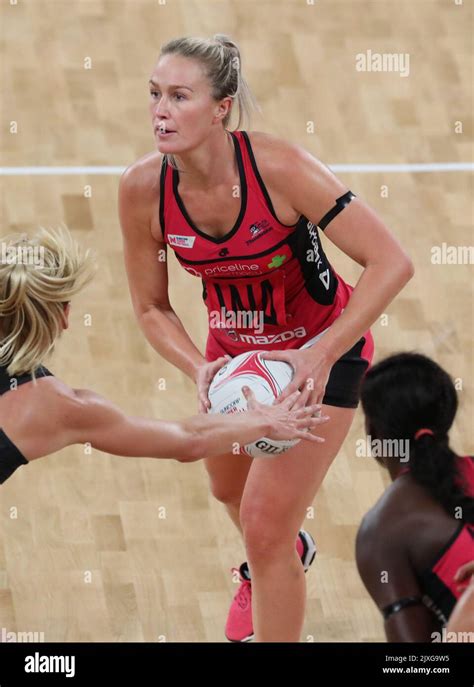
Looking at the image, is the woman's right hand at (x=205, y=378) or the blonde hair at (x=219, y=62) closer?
the blonde hair at (x=219, y=62)

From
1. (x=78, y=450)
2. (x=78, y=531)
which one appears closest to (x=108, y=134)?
(x=78, y=450)

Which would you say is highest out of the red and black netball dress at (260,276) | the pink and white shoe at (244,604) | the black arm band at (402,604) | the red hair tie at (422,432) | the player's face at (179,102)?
the player's face at (179,102)

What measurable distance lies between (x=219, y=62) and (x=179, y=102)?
19 centimetres

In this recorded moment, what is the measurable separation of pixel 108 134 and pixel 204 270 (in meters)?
4.36

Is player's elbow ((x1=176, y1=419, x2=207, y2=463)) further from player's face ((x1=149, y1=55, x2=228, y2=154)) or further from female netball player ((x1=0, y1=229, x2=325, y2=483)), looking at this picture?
player's face ((x1=149, y1=55, x2=228, y2=154))

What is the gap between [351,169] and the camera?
26.8 ft

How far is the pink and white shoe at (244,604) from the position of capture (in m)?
4.86

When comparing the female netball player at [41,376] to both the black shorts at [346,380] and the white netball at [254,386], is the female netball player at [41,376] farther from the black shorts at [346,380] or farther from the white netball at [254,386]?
the black shorts at [346,380]

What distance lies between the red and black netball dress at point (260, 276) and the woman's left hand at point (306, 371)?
0.87 feet

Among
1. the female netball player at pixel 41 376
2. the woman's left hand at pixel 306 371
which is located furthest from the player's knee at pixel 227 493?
the female netball player at pixel 41 376

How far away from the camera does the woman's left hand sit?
4.18 meters

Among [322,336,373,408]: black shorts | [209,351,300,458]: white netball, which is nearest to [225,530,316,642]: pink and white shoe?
[322,336,373,408]: black shorts

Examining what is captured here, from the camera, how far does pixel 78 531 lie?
556cm
